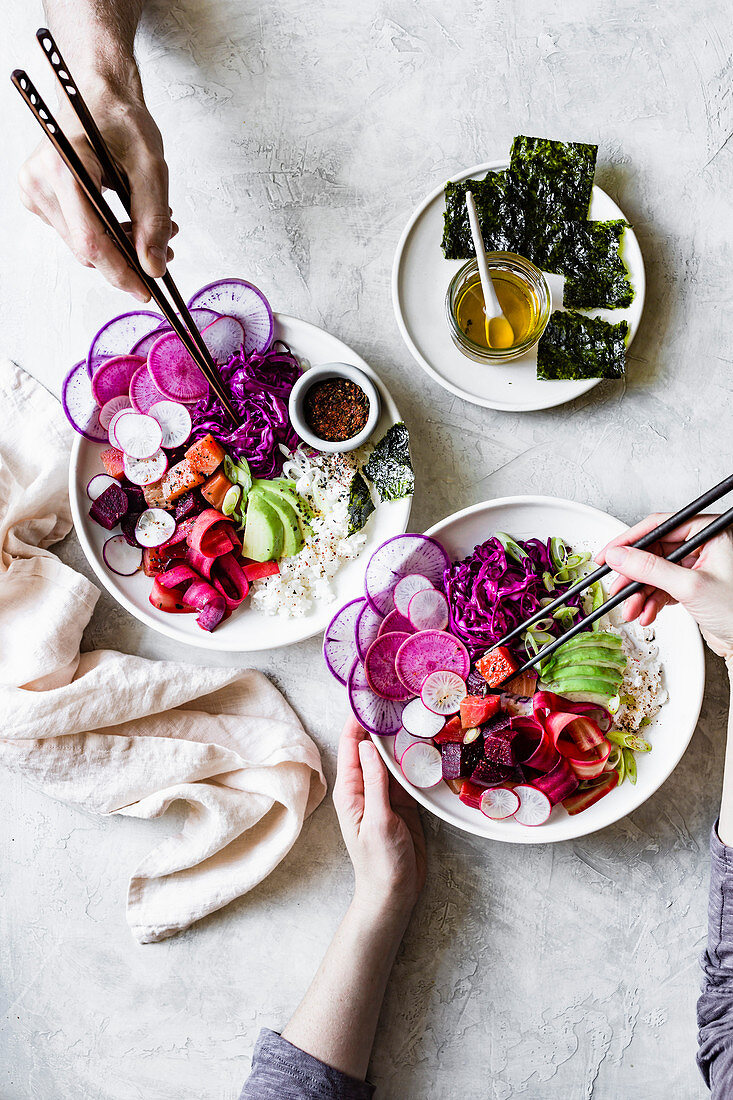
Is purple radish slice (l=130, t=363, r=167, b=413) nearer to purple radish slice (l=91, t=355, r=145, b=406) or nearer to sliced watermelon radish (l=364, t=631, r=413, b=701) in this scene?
purple radish slice (l=91, t=355, r=145, b=406)

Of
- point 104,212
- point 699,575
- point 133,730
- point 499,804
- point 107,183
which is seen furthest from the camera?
point 133,730

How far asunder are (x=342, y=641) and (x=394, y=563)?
0.69 feet

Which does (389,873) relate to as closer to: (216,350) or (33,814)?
(33,814)

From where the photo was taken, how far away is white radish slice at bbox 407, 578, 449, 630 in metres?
1.70

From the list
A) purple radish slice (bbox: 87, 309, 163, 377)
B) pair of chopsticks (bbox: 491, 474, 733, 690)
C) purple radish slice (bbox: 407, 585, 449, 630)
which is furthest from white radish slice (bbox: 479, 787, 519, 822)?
purple radish slice (bbox: 87, 309, 163, 377)

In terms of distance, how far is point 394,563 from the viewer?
1.71 metres

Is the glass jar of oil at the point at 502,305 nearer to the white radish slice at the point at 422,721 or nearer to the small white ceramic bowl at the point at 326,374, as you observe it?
the small white ceramic bowl at the point at 326,374

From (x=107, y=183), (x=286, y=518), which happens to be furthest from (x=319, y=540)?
(x=107, y=183)

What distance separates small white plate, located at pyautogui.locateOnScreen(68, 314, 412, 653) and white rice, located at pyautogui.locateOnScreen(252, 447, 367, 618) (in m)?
0.03

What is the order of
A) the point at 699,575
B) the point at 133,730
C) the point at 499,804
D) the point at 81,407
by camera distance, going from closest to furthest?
the point at 699,575 < the point at 499,804 < the point at 81,407 < the point at 133,730

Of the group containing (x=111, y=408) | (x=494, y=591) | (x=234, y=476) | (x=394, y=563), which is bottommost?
(x=494, y=591)

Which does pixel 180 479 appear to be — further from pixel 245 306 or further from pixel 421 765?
Answer: pixel 421 765

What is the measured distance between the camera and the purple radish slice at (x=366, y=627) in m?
1.72

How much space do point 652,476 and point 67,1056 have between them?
199 cm
